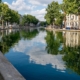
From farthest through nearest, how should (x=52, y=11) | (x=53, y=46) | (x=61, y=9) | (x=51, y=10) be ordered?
(x=52, y=11) < (x=51, y=10) < (x=61, y=9) < (x=53, y=46)

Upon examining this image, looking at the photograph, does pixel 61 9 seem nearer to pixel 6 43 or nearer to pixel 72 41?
pixel 72 41

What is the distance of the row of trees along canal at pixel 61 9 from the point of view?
74169mm

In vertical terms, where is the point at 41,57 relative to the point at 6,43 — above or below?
below

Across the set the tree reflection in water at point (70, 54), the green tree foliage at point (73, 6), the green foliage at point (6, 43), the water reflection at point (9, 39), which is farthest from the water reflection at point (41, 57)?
the green tree foliage at point (73, 6)

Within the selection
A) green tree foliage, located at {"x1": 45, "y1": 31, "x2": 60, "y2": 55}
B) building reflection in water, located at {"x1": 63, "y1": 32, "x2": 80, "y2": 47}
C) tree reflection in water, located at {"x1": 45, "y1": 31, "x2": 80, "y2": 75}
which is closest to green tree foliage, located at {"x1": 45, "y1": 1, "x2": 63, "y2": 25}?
building reflection in water, located at {"x1": 63, "y1": 32, "x2": 80, "y2": 47}

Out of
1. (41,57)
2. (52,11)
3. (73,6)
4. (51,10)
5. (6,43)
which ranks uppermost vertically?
(51,10)

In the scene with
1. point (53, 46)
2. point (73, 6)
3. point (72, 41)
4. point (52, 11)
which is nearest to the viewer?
point (53, 46)

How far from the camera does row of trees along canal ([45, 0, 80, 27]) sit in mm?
74169

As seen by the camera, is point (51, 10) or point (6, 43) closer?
point (6, 43)

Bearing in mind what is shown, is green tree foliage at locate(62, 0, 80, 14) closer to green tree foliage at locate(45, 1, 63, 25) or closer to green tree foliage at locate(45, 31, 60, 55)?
green tree foliage at locate(45, 1, 63, 25)

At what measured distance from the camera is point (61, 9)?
3693 inches

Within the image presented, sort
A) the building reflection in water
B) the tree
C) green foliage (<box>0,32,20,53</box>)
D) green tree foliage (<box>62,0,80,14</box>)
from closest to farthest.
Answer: green foliage (<box>0,32,20,53</box>) → the building reflection in water → green tree foliage (<box>62,0,80,14</box>) → the tree

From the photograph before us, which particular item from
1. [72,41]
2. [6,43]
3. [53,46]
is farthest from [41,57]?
[72,41]

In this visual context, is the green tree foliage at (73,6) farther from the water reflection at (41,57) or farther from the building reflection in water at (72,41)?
the water reflection at (41,57)
